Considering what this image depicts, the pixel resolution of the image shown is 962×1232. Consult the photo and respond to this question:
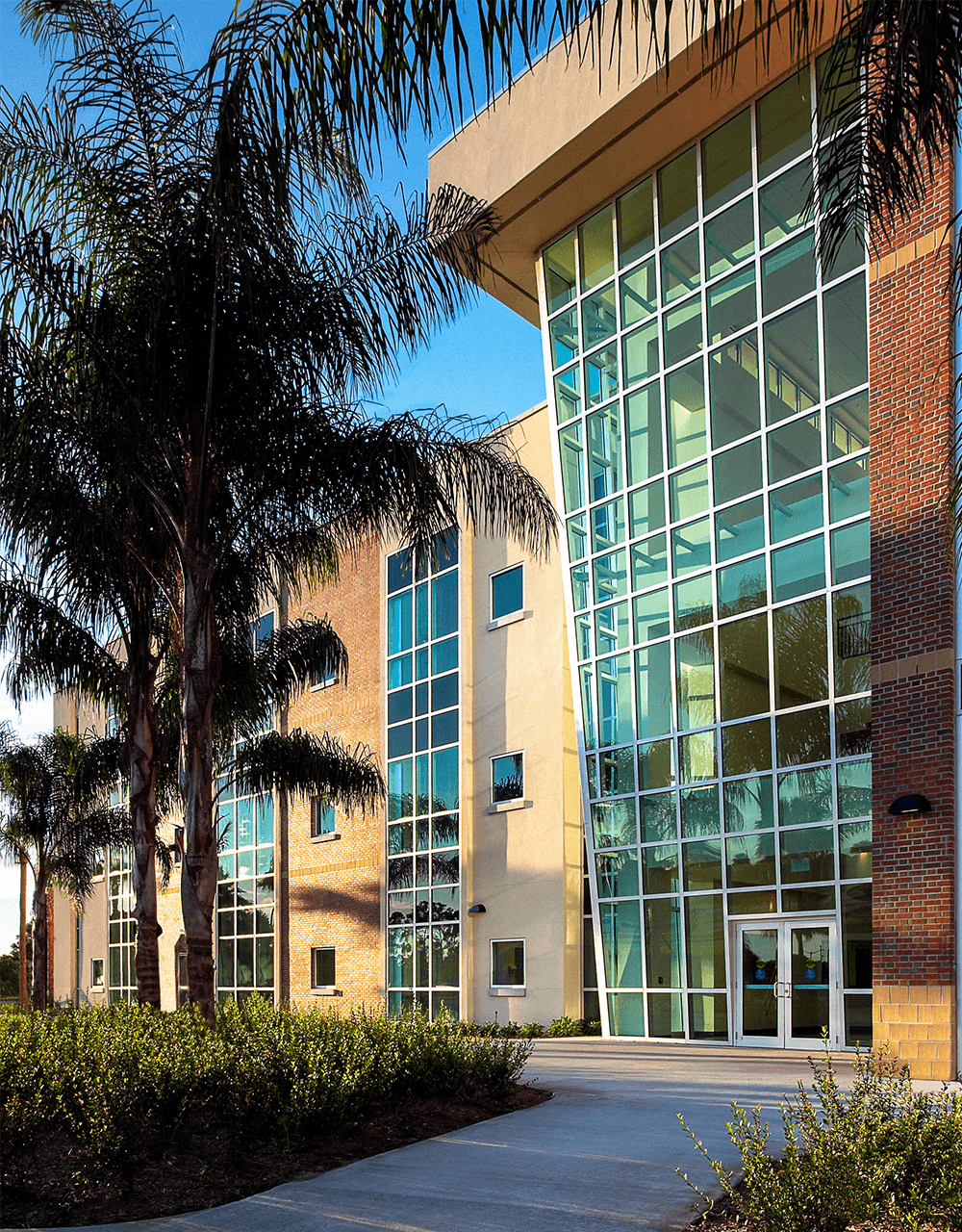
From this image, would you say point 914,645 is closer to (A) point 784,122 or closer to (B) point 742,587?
(B) point 742,587

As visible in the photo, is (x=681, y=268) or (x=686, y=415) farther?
(x=681, y=268)

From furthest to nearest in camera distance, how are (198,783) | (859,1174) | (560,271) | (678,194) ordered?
1. (560,271)
2. (678,194)
3. (198,783)
4. (859,1174)

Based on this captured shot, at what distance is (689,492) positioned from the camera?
64.6ft

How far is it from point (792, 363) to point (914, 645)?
19.0 ft

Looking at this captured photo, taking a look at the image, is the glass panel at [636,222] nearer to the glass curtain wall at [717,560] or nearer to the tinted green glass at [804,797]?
the glass curtain wall at [717,560]

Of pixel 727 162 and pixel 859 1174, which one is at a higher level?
pixel 727 162

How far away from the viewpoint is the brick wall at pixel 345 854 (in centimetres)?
2847

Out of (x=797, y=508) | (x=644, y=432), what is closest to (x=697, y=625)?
(x=797, y=508)

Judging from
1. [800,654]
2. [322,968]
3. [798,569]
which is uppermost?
[798,569]

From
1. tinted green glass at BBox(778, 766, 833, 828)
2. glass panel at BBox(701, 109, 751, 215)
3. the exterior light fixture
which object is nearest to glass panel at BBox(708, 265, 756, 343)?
glass panel at BBox(701, 109, 751, 215)

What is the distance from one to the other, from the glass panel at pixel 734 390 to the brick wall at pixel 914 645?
12.4 ft

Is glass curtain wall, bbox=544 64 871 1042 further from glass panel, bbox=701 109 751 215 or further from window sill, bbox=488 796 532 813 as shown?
window sill, bbox=488 796 532 813

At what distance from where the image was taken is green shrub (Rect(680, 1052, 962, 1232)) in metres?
5.94

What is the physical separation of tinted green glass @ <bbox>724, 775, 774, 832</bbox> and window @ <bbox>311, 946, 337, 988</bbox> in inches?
567
